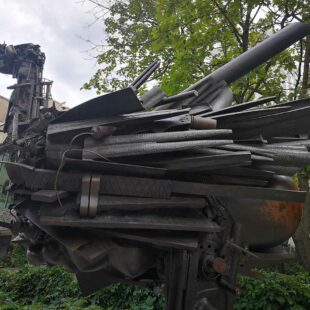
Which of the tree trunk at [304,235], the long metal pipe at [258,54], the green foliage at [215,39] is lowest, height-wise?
the tree trunk at [304,235]

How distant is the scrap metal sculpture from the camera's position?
204 cm

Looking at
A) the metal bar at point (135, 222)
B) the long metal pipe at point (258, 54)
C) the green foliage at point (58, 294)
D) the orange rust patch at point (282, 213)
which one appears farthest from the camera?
the green foliage at point (58, 294)

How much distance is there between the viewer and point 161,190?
84.0 inches

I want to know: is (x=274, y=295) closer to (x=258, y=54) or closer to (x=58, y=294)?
(x=258, y=54)

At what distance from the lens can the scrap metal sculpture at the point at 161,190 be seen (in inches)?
80.2

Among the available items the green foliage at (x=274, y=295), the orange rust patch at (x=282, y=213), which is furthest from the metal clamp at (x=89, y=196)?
the green foliage at (x=274, y=295)

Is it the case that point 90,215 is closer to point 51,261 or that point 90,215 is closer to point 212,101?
point 51,261

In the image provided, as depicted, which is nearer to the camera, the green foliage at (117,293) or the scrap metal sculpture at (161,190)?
the scrap metal sculpture at (161,190)

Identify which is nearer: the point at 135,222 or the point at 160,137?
the point at 135,222

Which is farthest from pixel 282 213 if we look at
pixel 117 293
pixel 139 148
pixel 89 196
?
pixel 117 293

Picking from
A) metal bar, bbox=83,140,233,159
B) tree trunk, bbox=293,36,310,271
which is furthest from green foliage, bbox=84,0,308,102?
metal bar, bbox=83,140,233,159

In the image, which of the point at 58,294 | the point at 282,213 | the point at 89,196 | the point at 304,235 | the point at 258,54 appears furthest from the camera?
the point at 58,294

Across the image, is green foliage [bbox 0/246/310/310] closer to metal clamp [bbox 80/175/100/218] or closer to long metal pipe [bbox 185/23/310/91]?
metal clamp [bbox 80/175/100/218]

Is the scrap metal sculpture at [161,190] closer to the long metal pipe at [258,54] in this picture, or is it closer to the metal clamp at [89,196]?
the metal clamp at [89,196]
